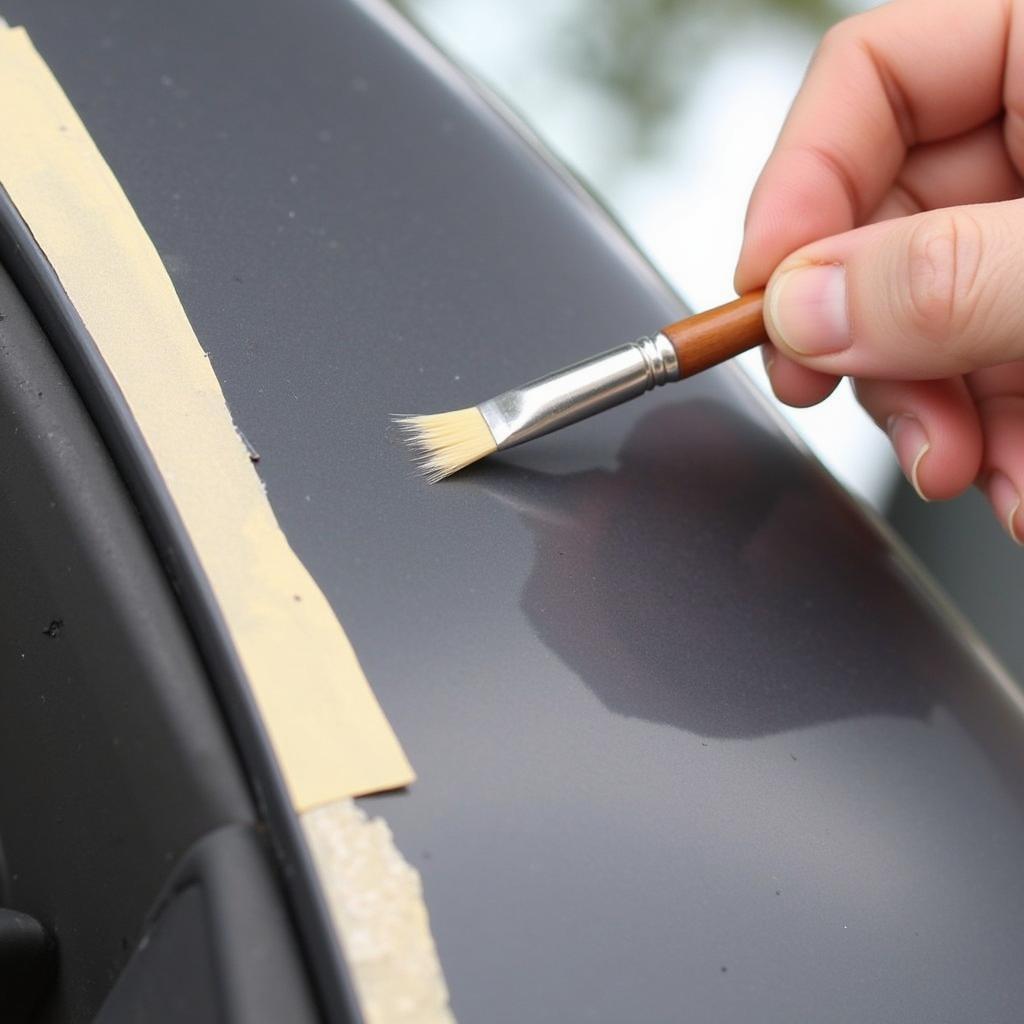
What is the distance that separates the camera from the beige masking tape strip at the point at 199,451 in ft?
1.41

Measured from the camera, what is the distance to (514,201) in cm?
71

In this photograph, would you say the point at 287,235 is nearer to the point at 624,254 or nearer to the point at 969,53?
the point at 624,254

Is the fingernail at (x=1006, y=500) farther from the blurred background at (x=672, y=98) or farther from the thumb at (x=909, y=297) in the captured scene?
the blurred background at (x=672, y=98)

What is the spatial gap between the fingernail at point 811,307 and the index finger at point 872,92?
13cm

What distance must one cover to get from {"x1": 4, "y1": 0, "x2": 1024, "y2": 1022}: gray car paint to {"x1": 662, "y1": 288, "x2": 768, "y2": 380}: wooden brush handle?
0.04 metres

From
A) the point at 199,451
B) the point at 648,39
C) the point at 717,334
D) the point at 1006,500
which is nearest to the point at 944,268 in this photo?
the point at 717,334

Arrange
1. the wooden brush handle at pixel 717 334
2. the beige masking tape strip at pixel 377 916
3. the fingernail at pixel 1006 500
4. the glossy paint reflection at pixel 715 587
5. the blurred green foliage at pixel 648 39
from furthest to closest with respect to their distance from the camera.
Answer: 1. the blurred green foliage at pixel 648 39
2. the fingernail at pixel 1006 500
3. the wooden brush handle at pixel 717 334
4. the glossy paint reflection at pixel 715 587
5. the beige masking tape strip at pixel 377 916

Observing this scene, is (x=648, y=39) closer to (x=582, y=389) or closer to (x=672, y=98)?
(x=672, y=98)

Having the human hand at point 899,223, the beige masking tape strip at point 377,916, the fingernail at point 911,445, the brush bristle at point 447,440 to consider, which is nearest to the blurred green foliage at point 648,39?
the human hand at point 899,223

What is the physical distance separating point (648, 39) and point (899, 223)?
63.9 inches

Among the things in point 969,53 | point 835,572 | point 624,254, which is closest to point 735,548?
point 835,572

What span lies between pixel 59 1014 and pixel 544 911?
0.21 metres

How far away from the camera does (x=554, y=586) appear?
1.76 feet

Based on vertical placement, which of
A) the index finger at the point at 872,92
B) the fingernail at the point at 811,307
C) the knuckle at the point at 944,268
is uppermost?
the index finger at the point at 872,92
